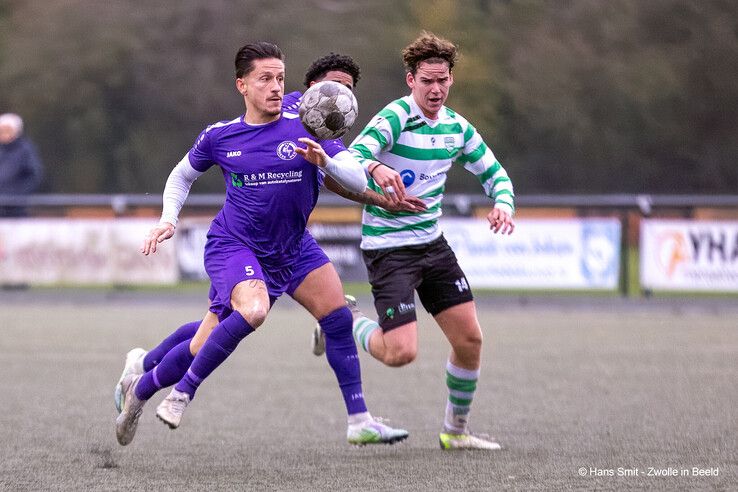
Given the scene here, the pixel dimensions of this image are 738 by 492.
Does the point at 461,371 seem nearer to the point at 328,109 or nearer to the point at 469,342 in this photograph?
the point at 469,342

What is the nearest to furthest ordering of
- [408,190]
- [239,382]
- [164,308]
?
[408,190]
[239,382]
[164,308]

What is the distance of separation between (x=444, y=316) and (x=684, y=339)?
6.35 meters

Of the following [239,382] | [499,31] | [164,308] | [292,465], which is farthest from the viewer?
[499,31]

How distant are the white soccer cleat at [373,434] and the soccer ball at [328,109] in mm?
1432

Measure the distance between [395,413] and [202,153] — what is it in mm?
2416

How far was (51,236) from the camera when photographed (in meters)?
17.0

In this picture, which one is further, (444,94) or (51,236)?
(51,236)

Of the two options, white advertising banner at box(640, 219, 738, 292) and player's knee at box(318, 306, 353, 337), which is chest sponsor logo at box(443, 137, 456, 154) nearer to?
player's knee at box(318, 306, 353, 337)

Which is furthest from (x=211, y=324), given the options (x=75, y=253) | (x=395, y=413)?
(x=75, y=253)

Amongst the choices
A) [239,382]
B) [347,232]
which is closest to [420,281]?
[239,382]

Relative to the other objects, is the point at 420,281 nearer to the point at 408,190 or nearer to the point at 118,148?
the point at 408,190

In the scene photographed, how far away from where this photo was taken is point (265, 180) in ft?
21.4

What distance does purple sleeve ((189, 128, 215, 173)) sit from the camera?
662 centimetres

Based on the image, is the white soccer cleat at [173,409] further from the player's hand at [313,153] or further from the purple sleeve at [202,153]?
the player's hand at [313,153]
